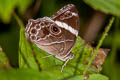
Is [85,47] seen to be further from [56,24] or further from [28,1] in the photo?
[28,1]

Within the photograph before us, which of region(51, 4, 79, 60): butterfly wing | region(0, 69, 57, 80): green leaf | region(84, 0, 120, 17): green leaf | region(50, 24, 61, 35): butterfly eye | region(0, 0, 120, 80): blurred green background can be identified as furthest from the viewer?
region(0, 0, 120, 80): blurred green background

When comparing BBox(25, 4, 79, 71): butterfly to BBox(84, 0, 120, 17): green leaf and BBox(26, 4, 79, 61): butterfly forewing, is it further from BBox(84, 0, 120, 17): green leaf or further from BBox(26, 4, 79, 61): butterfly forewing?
BBox(84, 0, 120, 17): green leaf

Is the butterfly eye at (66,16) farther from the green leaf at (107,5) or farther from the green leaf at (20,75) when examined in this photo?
the green leaf at (20,75)

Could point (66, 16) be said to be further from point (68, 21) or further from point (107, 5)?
point (107, 5)

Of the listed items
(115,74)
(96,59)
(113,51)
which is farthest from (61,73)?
(115,74)

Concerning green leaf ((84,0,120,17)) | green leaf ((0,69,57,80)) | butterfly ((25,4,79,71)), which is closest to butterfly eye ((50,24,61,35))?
butterfly ((25,4,79,71))

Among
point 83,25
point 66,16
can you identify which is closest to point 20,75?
point 66,16
